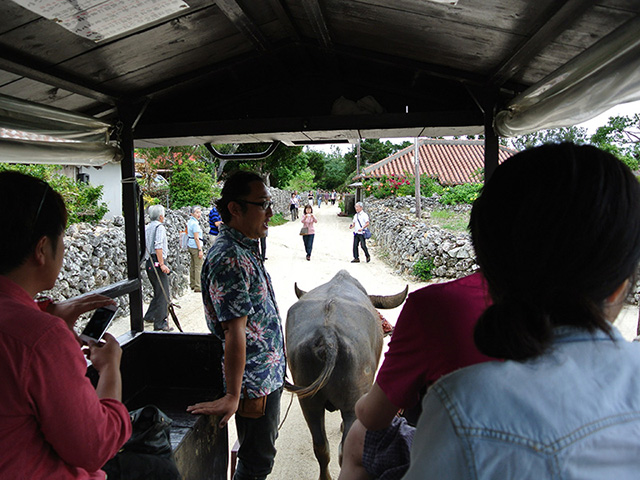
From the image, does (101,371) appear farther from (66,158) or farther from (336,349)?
(336,349)

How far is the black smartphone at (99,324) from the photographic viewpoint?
158cm

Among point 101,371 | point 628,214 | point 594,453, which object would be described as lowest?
point 101,371

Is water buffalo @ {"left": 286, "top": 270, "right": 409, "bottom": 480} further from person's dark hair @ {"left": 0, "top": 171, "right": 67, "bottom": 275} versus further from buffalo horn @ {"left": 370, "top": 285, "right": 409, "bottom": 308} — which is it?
person's dark hair @ {"left": 0, "top": 171, "right": 67, "bottom": 275}

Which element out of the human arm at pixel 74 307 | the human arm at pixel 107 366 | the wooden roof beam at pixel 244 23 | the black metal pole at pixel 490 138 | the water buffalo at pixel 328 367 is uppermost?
the wooden roof beam at pixel 244 23

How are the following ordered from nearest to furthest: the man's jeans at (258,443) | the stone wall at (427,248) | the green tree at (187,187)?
the man's jeans at (258,443), the stone wall at (427,248), the green tree at (187,187)

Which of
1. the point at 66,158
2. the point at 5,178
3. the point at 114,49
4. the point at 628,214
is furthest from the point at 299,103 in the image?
the point at 628,214

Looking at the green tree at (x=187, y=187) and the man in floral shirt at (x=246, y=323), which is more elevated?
the green tree at (x=187, y=187)

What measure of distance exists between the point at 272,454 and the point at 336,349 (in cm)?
99

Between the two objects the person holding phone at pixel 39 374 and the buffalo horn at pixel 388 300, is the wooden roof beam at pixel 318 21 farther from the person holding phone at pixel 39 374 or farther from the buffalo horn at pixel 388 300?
the buffalo horn at pixel 388 300

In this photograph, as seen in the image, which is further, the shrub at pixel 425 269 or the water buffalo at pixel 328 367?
the shrub at pixel 425 269

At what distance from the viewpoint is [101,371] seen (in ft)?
4.35

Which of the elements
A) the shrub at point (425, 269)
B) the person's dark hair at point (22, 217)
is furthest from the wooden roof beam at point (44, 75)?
the shrub at point (425, 269)

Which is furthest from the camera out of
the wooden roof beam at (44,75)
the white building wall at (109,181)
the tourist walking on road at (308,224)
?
the white building wall at (109,181)

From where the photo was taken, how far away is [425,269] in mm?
9641
